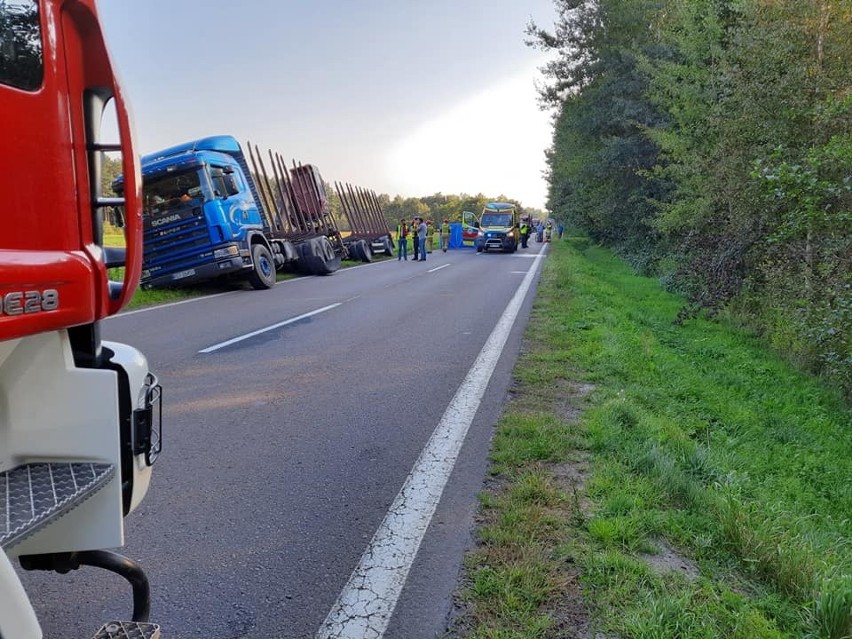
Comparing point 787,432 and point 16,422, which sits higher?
point 16,422

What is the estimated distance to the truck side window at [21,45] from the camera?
1.51 metres

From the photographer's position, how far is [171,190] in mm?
11969

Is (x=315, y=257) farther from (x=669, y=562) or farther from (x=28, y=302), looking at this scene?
(x=28, y=302)

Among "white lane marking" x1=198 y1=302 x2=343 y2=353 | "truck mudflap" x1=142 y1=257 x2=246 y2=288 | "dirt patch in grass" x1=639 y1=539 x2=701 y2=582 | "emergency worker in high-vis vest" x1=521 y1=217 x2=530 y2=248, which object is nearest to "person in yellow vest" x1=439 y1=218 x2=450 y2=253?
"emergency worker in high-vis vest" x1=521 y1=217 x2=530 y2=248

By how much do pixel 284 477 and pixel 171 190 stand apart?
10.1m

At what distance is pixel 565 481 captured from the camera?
3451mm

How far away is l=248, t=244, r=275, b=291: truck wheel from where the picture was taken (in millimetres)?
13242

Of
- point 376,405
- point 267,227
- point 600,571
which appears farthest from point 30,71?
point 267,227

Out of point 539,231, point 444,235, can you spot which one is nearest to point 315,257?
point 444,235

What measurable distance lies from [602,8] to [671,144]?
44.5 feet

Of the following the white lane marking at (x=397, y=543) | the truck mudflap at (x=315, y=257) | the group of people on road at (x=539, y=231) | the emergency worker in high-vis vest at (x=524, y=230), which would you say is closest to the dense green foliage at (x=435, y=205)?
the group of people on road at (x=539, y=231)

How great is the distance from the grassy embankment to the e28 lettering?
182cm

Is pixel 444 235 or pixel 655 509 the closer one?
pixel 655 509

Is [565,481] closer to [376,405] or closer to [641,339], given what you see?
[376,405]
